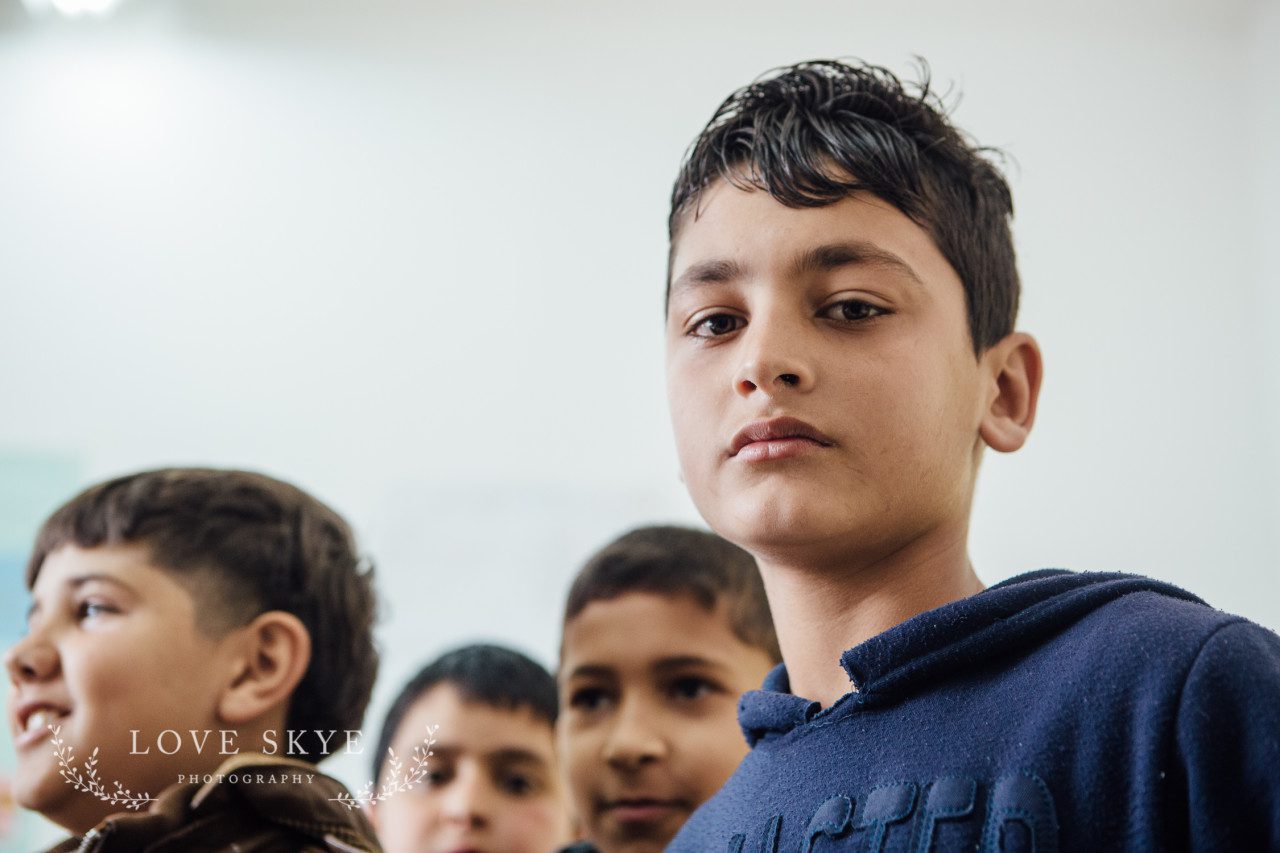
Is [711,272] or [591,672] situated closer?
[711,272]

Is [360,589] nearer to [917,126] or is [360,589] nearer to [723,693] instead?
[723,693]

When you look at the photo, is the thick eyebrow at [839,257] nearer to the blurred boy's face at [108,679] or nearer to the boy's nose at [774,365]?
the boy's nose at [774,365]

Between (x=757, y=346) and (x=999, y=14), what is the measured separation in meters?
1.36

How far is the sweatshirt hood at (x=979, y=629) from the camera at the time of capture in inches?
24.9

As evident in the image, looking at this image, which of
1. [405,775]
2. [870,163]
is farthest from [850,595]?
[405,775]

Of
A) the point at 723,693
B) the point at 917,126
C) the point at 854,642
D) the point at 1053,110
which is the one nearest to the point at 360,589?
the point at 723,693

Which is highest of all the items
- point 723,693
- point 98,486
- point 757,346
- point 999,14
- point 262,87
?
point 262,87

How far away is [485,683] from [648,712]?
193 millimetres

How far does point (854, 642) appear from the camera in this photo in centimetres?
74

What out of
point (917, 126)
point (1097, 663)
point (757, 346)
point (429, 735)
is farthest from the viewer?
point (429, 735)

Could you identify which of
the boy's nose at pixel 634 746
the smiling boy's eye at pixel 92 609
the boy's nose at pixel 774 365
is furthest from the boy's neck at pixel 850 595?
the smiling boy's eye at pixel 92 609

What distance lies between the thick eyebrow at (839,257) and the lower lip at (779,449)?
11 centimetres

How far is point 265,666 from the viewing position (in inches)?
34.8

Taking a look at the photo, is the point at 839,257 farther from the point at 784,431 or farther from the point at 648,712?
the point at 648,712
